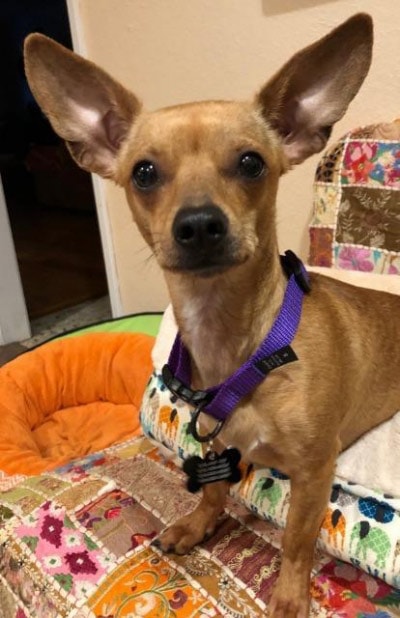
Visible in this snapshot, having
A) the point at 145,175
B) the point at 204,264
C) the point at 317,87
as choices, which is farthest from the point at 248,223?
the point at 317,87

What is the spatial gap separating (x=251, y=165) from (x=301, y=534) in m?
0.81

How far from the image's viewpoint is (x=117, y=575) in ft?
4.58

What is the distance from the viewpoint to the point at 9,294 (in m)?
3.59

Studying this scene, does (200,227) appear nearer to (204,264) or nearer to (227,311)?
(204,264)

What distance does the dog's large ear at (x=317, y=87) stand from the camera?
3.96 feet

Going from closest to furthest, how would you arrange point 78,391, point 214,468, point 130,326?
point 214,468, point 78,391, point 130,326

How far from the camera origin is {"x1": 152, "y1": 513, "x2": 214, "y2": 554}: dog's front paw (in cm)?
146

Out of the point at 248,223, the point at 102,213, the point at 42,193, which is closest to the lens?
the point at 248,223

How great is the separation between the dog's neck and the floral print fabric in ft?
2.27

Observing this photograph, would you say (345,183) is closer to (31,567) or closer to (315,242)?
(315,242)

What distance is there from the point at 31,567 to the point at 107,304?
9.28ft

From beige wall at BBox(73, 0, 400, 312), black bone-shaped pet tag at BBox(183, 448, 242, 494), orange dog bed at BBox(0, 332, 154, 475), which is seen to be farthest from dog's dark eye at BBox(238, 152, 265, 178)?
orange dog bed at BBox(0, 332, 154, 475)

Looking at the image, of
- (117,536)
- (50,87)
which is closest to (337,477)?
(117,536)

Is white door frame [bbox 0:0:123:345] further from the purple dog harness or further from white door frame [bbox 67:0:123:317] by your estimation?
the purple dog harness
